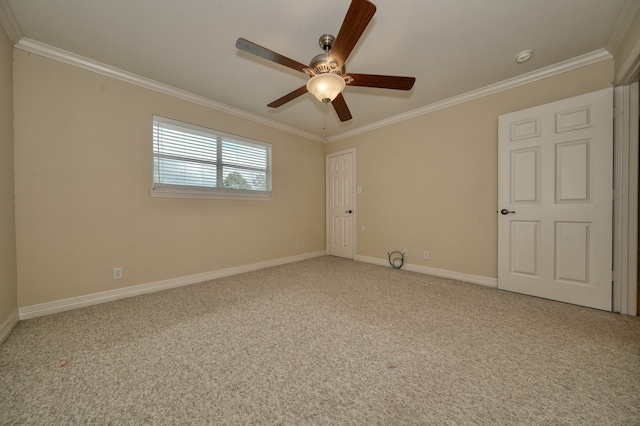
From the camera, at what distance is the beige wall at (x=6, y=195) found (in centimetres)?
179

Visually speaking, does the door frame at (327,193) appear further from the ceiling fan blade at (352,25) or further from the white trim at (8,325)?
the white trim at (8,325)

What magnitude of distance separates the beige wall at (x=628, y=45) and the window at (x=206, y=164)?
3971 mm

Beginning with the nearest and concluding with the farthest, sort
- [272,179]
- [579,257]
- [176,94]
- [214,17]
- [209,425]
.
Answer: [209,425], [214,17], [579,257], [176,94], [272,179]

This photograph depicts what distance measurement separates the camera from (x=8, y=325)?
180 cm

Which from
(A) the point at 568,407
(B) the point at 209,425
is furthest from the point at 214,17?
(A) the point at 568,407

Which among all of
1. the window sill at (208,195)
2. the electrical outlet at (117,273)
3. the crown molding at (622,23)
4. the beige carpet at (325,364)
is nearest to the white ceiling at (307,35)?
the crown molding at (622,23)

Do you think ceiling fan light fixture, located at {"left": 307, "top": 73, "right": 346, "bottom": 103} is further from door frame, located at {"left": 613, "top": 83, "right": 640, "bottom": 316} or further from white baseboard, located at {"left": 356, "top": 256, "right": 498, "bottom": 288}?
white baseboard, located at {"left": 356, "top": 256, "right": 498, "bottom": 288}

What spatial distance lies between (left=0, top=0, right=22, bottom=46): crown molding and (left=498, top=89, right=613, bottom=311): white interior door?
4688mm

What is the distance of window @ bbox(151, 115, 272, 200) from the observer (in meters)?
2.83

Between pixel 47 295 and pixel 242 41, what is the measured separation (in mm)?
2889

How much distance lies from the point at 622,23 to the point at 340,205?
3712 millimetres

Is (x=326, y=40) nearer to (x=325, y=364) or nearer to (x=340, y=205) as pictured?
(x=325, y=364)

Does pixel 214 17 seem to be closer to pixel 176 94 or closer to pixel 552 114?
pixel 176 94

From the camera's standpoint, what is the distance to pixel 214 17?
1.85 meters
